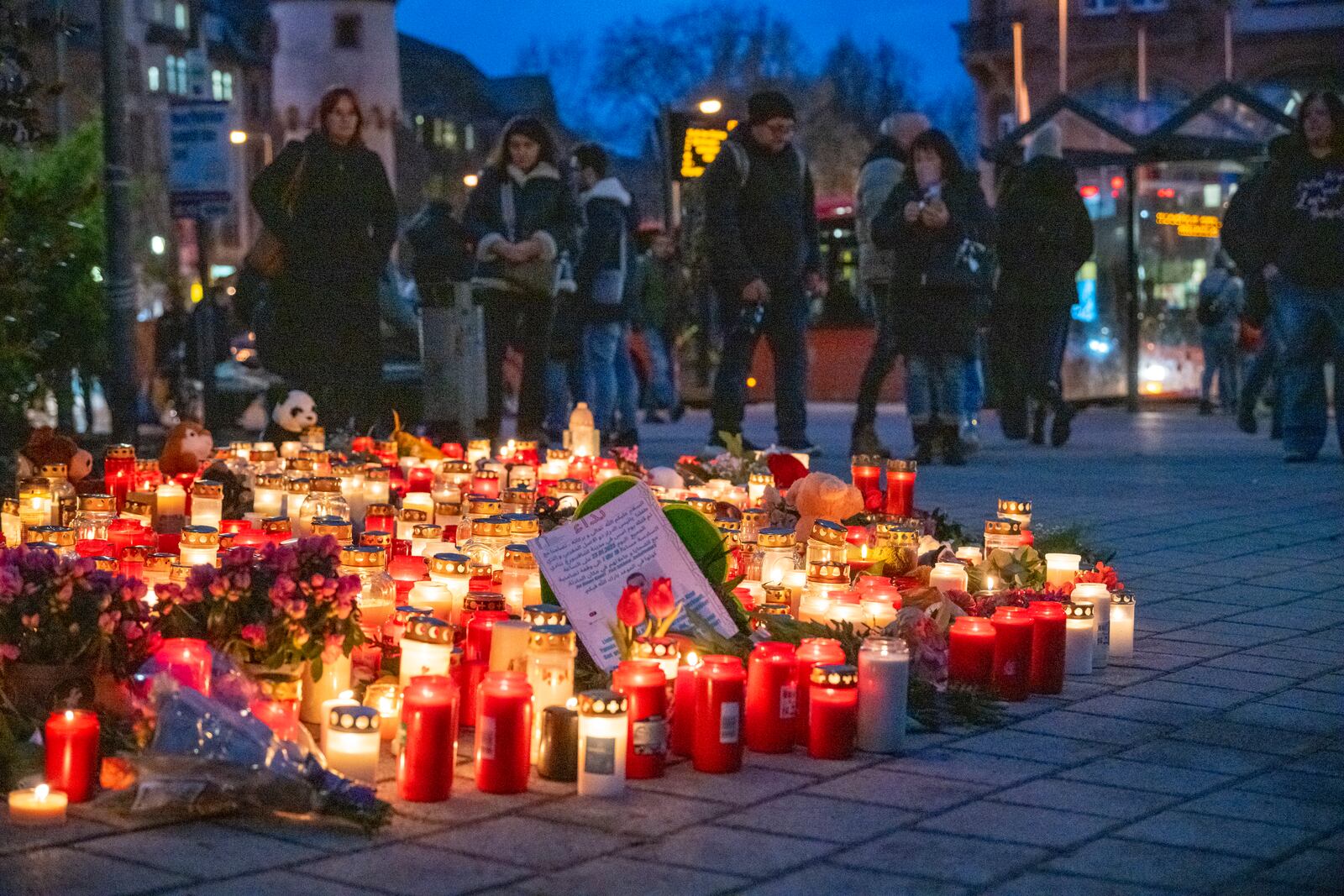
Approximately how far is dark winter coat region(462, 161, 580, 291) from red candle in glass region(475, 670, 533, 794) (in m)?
8.55

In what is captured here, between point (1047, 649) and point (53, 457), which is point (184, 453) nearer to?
point (53, 457)

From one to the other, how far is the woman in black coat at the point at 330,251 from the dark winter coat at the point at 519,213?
117 centimetres

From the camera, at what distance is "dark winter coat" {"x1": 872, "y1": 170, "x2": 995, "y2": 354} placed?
1265 cm

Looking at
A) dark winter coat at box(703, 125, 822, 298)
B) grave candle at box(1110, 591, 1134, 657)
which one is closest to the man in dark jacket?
dark winter coat at box(703, 125, 822, 298)

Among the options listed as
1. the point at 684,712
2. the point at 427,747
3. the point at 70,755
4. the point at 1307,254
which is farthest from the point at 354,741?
the point at 1307,254

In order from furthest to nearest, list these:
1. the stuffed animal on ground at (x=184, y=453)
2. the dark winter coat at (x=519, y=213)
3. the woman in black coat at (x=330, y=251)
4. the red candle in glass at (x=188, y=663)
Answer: the dark winter coat at (x=519, y=213)
the woman in black coat at (x=330, y=251)
the stuffed animal on ground at (x=184, y=453)
the red candle in glass at (x=188, y=663)

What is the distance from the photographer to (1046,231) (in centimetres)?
1430

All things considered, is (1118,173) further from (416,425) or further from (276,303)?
(276,303)

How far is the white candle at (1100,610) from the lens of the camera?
600 cm

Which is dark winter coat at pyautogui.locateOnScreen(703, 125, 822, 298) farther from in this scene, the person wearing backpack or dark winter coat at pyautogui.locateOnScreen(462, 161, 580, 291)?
the person wearing backpack

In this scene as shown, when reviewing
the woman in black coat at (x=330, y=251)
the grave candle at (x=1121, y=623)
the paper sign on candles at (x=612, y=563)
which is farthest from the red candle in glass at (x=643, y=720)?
the woman in black coat at (x=330, y=251)

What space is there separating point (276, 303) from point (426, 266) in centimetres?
393

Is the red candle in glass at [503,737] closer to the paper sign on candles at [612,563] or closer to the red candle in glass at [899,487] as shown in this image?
the paper sign on candles at [612,563]

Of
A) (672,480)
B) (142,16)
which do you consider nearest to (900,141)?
(672,480)
